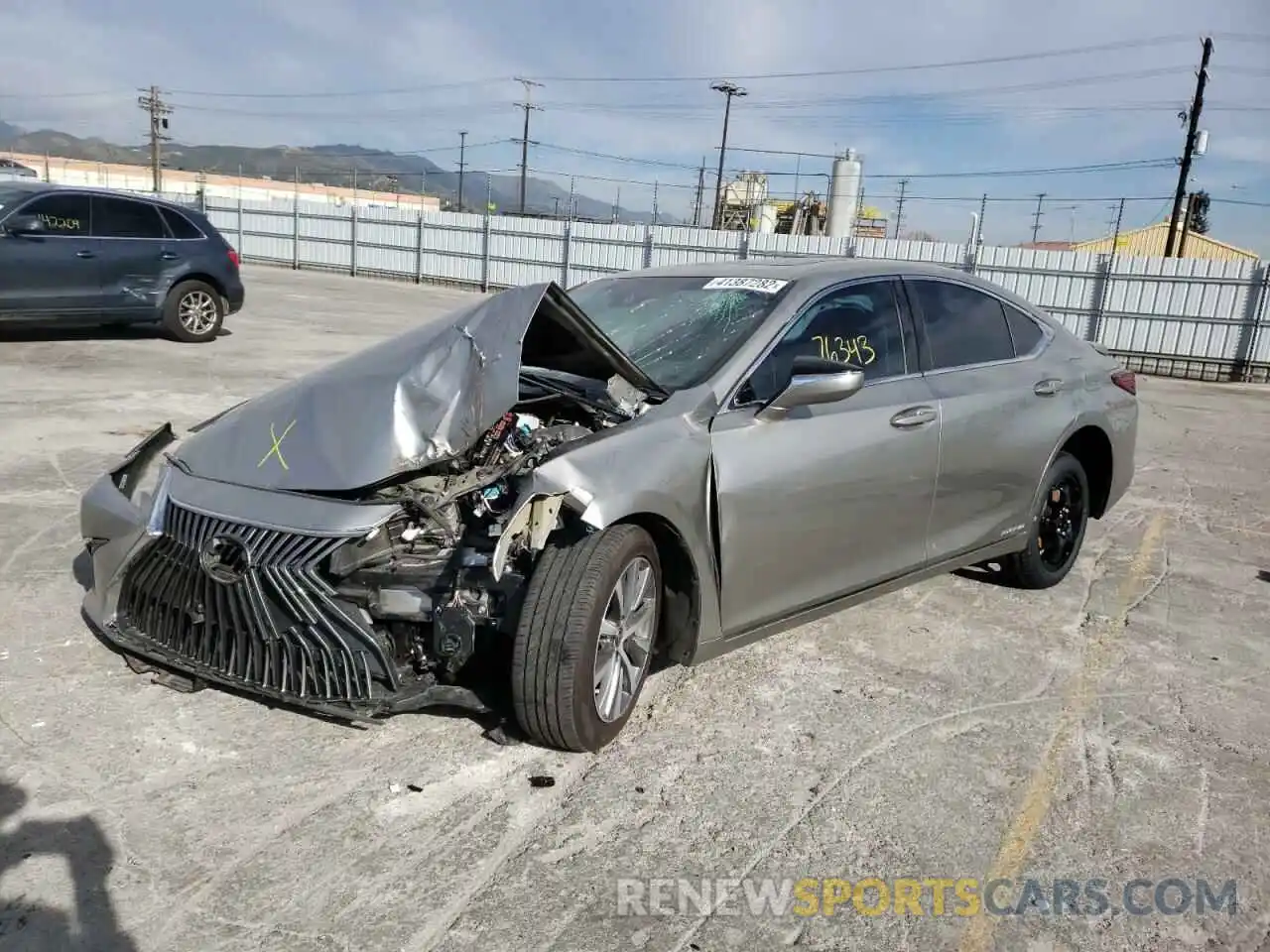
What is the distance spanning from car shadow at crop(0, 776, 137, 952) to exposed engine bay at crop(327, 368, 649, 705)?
889 mm

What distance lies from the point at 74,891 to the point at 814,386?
8.37ft

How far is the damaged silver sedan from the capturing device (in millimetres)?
2906

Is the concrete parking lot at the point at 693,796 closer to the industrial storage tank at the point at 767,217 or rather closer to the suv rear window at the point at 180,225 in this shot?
the suv rear window at the point at 180,225

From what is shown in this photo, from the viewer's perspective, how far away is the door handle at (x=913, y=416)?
3.93 m

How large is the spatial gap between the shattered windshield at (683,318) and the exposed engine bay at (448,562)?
0.65 m

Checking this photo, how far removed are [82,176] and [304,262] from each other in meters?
37.6

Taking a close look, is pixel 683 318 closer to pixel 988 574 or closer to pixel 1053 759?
pixel 1053 759

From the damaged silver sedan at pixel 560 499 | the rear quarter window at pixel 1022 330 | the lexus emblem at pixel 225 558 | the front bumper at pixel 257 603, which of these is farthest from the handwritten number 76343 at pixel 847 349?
the lexus emblem at pixel 225 558

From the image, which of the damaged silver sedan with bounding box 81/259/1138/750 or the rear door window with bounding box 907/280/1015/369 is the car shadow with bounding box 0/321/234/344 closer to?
the damaged silver sedan with bounding box 81/259/1138/750

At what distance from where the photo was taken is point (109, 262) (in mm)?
10711

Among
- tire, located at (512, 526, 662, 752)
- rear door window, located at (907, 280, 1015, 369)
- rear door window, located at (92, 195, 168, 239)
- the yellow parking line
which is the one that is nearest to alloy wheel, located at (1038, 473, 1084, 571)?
the yellow parking line

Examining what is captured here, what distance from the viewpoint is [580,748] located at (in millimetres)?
3061

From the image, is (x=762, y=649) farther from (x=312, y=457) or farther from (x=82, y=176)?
(x=82, y=176)

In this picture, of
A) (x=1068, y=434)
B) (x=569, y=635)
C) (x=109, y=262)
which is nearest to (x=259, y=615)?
(x=569, y=635)
